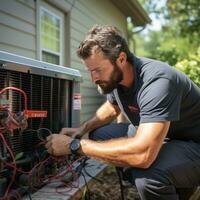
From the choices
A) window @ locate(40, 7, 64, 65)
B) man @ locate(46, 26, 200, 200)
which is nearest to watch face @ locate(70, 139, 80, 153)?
man @ locate(46, 26, 200, 200)

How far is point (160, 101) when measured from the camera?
7.64 ft

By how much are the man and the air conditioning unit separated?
213 millimetres

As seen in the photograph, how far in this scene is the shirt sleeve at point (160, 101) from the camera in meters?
2.32

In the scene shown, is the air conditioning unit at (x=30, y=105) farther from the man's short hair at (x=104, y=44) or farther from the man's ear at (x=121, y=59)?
the man's ear at (x=121, y=59)

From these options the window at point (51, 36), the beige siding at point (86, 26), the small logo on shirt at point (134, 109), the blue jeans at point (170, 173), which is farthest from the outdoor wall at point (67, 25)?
the blue jeans at point (170, 173)

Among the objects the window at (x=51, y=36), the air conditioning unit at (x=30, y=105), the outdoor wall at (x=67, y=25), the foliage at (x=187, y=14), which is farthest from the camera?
the foliage at (x=187, y=14)

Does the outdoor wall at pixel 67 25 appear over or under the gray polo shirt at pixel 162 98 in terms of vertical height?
over

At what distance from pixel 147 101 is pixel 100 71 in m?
0.34

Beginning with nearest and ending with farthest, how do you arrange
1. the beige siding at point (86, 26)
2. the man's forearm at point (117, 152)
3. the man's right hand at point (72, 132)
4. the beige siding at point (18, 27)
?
the man's forearm at point (117, 152)
the man's right hand at point (72, 132)
the beige siding at point (18, 27)
the beige siding at point (86, 26)

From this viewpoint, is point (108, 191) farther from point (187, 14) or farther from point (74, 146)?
point (187, 14)

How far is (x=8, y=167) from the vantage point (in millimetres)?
2471

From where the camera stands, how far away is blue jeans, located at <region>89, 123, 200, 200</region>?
2.37 metres

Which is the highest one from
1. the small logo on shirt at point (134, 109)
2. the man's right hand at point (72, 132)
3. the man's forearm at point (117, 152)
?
the small logo on shirt at point (134, 109)

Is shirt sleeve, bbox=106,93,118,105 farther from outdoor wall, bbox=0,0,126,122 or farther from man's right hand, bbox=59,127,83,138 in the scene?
outdoor wall, bbox=0,0,126,122
